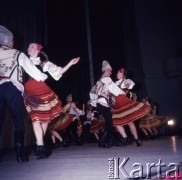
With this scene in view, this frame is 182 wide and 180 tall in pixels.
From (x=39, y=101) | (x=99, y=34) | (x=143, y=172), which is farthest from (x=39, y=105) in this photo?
(x=99, y=34)

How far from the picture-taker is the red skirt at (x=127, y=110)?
394cm

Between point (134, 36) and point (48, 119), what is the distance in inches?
233

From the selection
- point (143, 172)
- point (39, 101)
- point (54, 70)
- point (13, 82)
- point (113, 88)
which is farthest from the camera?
point (113, 88)

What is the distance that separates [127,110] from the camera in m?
3.98

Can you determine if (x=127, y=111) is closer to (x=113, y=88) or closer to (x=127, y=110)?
(x=127, y=110)

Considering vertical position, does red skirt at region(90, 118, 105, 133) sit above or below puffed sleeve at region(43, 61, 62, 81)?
below

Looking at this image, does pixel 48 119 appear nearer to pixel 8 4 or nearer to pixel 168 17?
pixel 8 4

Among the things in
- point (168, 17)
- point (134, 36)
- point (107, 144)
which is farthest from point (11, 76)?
point (168, 17)

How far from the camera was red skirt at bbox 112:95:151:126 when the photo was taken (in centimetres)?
394

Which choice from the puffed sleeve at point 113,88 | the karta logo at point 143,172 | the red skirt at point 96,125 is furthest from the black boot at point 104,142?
the red skirt at point 96,125

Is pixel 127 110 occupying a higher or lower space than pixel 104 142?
higher

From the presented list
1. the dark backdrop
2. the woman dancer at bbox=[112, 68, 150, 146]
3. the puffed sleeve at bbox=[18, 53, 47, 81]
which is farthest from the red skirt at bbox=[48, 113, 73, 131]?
the puffed sleeve at bbox=[18, 53, 47, 81]

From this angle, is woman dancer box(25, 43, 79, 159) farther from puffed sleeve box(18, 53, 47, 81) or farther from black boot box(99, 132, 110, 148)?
black boot box(99, 132, 110, 148)

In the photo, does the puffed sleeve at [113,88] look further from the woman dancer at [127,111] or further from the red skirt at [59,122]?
the red skirt at [59,122]
